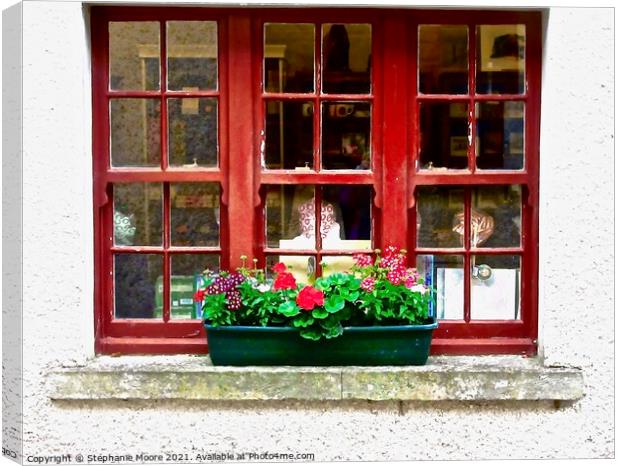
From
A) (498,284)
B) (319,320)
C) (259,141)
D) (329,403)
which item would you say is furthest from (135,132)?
(498,284)

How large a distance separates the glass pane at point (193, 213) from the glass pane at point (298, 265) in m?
0.30

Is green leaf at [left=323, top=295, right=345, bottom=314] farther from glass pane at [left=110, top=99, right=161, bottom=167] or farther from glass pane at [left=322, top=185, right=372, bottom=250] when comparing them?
glass pane at [left=110, top=99, right=161, bottom=167]

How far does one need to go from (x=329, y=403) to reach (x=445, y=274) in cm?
92

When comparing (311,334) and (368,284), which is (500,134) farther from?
(311,334)

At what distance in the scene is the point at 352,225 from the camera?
6.52 metres

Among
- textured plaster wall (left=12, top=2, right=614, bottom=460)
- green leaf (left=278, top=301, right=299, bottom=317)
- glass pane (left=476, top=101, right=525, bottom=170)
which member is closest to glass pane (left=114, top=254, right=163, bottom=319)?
textured plaster wall (left=12, top=2, right=614, bottom=460)

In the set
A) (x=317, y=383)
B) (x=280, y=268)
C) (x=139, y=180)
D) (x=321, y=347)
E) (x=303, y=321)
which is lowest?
(x=317, y=383)

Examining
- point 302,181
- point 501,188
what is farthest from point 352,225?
point 501,188

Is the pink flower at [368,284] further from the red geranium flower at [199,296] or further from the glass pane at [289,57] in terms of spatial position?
the glass pane at [289,57]

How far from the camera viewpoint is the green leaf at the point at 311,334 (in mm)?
6086

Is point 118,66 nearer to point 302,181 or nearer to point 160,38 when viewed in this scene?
point 160,38

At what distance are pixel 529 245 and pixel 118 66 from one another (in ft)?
7.49

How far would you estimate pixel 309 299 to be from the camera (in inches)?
239

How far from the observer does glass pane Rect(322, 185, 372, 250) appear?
651cm
